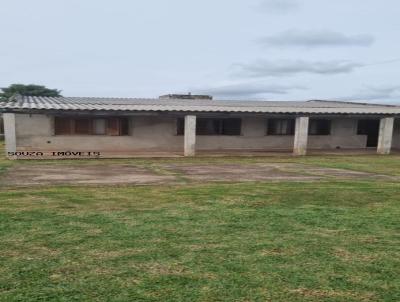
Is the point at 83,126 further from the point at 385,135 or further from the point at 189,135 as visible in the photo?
the point at 385,135

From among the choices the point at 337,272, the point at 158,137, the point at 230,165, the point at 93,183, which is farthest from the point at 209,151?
the point at 337,272

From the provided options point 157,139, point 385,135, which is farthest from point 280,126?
point 157,139

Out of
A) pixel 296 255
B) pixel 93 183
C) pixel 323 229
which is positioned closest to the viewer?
pixel 296 255

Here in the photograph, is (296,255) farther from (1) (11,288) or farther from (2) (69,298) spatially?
(1) (11,288)

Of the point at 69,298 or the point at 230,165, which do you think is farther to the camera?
the point at 230,165

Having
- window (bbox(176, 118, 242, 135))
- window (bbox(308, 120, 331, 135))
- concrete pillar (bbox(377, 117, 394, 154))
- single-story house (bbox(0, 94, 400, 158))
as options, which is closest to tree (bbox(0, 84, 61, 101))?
single-story house (bbox(0, 94, 400, 158))

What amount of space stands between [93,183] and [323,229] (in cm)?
666

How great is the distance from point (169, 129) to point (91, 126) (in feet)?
14.2

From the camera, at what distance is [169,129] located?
22.0 m

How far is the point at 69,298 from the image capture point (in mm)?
4008

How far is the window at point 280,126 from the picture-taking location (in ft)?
78.7

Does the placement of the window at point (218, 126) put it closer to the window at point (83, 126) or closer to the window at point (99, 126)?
the window at point (99, 126)

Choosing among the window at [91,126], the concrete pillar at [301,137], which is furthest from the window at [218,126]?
the window at [91,126]

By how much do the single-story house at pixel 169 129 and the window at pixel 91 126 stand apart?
0.05 meters
